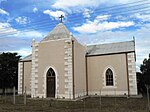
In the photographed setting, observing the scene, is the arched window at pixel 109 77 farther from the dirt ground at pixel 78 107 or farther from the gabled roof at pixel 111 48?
the dirt ground at pixel 78 107

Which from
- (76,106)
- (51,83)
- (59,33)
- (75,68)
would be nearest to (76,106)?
(76,106)

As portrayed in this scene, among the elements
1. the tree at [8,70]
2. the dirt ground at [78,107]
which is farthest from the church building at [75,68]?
the tree at [8,70]

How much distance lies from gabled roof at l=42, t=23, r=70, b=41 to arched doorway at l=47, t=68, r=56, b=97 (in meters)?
3.43

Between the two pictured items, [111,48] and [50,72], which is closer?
[50,72]

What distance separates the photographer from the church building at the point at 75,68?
18.5 meters

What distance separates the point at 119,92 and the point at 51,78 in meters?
7.30

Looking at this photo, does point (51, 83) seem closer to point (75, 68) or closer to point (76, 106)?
point (75, 68)

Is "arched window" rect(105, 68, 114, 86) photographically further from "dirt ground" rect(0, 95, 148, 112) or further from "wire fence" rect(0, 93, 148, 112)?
"dirt ground" rect(0, 95, 148, 112)

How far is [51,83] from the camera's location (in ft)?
62.7

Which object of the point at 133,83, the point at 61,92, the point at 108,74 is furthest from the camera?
the point at 108,74

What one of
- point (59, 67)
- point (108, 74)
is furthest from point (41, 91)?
point (108, 74)

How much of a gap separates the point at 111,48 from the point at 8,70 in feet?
48.8

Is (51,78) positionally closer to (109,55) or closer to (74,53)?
(74,53)

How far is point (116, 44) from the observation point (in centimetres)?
2392
